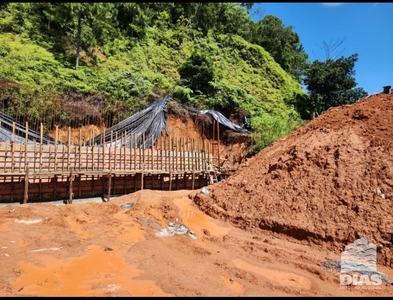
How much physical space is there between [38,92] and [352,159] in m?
11.9

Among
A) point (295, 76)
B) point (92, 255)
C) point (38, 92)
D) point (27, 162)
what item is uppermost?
point (295, 76)

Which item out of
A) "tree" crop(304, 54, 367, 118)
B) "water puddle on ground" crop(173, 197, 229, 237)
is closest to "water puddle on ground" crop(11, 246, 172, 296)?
"water puddle on ground" crop(173, 197, 229, 237)

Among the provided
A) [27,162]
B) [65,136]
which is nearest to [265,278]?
[27,162]

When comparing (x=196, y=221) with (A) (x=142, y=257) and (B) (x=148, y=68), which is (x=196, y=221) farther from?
(B) (x=148, y=68)

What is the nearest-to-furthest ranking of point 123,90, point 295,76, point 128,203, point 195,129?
point 128,203 → point 123,90 → point 195,129 → point 295,76

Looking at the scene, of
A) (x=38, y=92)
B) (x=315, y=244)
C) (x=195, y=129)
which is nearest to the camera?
(x=315, y=244)

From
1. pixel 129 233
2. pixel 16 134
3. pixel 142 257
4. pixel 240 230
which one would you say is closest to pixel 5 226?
pixel 129 233

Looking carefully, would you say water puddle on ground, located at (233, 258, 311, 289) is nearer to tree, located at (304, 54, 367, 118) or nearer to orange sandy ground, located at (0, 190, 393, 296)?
orange sandy ground, located at (0, 190, 393, 296)

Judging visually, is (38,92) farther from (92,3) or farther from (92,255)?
(92,3)

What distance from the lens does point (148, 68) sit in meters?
19.0

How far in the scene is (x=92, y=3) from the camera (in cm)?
153

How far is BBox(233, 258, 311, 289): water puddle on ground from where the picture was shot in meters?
4.46

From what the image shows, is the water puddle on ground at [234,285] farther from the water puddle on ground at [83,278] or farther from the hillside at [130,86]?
the hillside at [130,86]

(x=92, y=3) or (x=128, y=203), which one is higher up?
(x=92, y=3)
